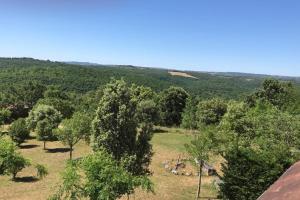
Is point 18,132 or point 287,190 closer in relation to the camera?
point 287,190

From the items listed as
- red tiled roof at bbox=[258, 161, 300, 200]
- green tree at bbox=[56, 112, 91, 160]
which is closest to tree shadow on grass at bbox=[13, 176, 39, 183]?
green tree at bbox=[56, 112, 91, 160]

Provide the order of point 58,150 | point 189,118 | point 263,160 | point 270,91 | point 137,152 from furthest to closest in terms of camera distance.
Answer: point 270,91 < point 189,118 < point 58,150 < point 137,152 < point 263,160

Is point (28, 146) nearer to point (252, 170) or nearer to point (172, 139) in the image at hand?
point (172, 139)

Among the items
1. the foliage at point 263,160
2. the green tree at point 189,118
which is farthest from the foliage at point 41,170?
the green tree at point 189,118

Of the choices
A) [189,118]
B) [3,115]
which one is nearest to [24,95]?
[3,115]

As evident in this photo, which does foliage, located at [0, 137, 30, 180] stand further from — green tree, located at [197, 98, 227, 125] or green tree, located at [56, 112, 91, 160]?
green tree, located at [197, 98, 227, 125]

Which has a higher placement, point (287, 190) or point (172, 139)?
point (287, 190)
